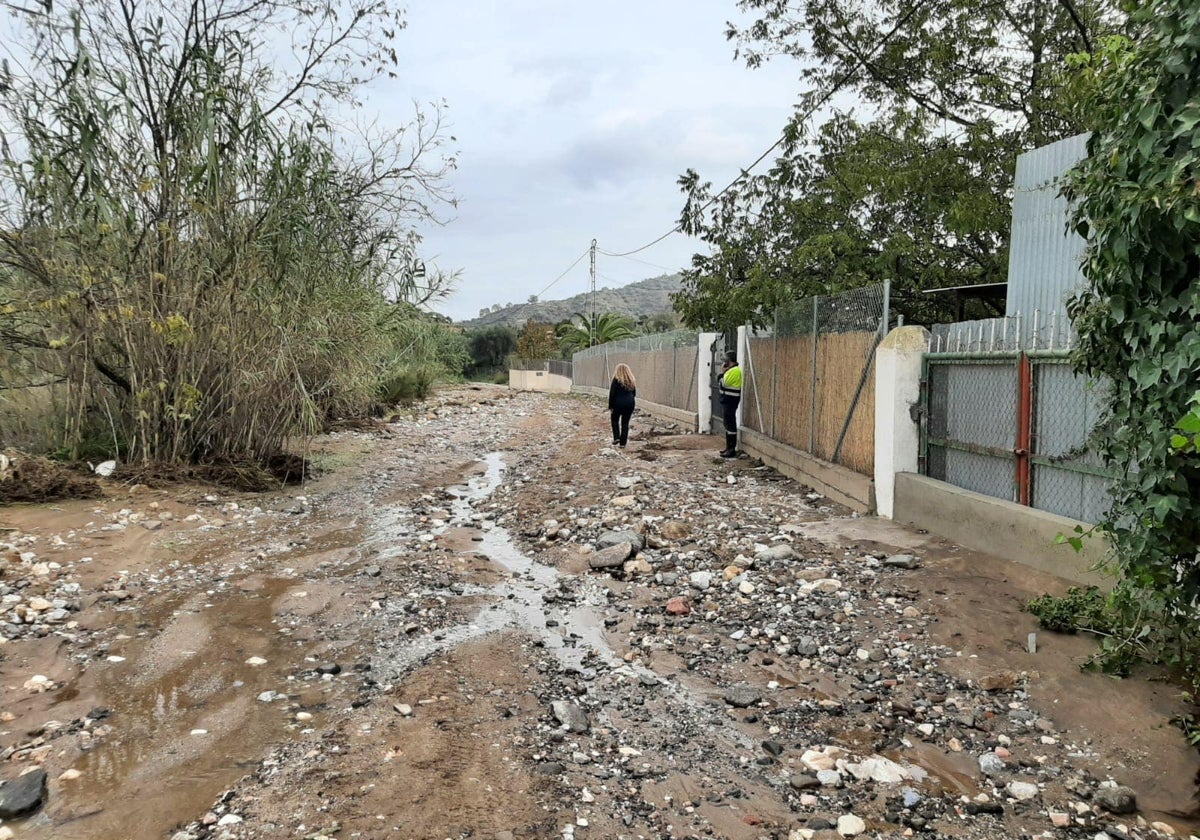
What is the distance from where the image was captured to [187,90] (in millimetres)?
8430

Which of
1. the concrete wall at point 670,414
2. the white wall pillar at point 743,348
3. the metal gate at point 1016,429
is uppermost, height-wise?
the white wall pillar at point 743,348

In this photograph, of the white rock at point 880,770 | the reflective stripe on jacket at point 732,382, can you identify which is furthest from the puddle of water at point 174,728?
the reflective stripe on jacket at point 732,382

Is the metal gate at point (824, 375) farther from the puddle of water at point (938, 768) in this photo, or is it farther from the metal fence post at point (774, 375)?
the puddle of water at point (938, 768)

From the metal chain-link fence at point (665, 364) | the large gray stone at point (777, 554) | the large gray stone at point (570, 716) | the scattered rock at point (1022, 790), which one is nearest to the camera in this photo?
the scattered rock at point (1022, 790)

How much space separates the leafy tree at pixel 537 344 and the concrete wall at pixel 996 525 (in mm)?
44647

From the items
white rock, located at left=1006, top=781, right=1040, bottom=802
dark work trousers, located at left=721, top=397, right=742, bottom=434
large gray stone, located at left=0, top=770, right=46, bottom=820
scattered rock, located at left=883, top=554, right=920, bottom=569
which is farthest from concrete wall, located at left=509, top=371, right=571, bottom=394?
white rock, located at left=1006, top=781, right=1040, bottom=802

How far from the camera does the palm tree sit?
146ft

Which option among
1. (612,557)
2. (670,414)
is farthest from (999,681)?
(670,414)

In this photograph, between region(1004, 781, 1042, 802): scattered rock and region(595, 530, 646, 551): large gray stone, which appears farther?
region(595, 530, 646, 551): large gray stone

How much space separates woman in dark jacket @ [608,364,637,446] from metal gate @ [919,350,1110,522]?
6.16 meters

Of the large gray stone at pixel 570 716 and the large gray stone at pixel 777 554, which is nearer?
the large gray stone at pixel 570 716

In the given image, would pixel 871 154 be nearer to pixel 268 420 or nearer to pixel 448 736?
pixel 268 420

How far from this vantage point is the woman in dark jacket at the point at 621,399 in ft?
41.9

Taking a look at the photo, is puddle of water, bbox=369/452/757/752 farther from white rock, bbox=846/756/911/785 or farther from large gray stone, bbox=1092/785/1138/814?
large gray stone, bbox=1092/785/1138/814
